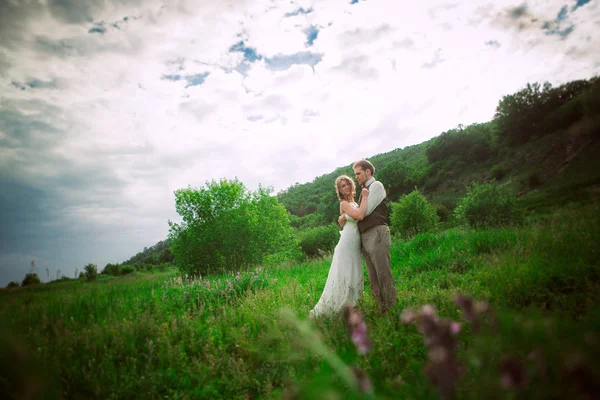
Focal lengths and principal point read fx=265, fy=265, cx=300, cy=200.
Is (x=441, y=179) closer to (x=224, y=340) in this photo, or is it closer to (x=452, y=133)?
(x=452, y=133)

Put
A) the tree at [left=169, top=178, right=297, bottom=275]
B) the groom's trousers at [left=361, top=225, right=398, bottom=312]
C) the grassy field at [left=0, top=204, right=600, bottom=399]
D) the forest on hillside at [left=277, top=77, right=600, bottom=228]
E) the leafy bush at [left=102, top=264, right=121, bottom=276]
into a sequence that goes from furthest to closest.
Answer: the forest on hillside at [left=277, top=77, right=600, bottom=228] → the tree at [left=169, top=178, right=297, bottom=275] → the leafy bush at [left=102, top=264, right=121, bottom=276] → the groom's trousers at [left=361, top=225, right=398, bottom=312] → the grassy field at [left=0, top=204, right=600, bottom=399]

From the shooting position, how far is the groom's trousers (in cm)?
510

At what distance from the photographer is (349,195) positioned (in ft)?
19.3

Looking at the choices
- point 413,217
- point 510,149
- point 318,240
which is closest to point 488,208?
point 413,217

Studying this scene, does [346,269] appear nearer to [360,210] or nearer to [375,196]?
[360,210]

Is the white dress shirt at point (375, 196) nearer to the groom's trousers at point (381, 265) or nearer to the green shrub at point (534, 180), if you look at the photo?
the groom's trousers at point (381, 265)

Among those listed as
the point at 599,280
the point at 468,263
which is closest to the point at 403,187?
the point at 468,263

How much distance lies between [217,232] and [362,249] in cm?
1377

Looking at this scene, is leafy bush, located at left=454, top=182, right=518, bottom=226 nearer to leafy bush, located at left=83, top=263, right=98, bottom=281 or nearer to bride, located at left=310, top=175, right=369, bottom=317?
bride, located at left=310, top=175, right=369, bottom=317

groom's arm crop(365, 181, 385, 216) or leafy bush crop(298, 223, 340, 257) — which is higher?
groom's arm crop(365, 181, 385, 216)

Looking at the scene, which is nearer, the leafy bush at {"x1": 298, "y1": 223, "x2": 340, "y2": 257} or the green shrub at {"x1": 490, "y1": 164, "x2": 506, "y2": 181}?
the leafy bush at {"x1": 298, "y1": 223, "x2": 340, "y2": 257}

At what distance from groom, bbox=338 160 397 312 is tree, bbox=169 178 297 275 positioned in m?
12.0

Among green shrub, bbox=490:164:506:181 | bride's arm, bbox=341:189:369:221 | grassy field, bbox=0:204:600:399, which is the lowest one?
grassy field, bbox=0:204:600:399

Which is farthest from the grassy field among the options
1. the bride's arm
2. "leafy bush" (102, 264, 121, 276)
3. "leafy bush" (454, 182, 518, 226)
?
"leafy bush" (454, 182, 518, 226)
